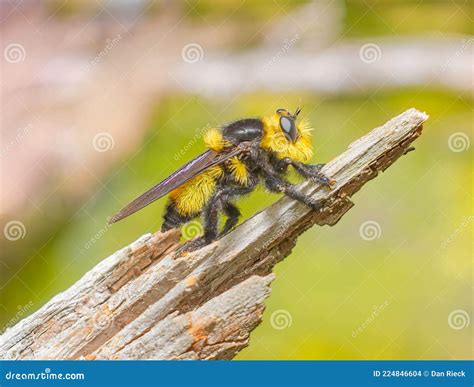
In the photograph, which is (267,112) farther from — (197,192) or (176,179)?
(176,179)

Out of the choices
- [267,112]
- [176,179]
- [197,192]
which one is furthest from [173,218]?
[267,112]

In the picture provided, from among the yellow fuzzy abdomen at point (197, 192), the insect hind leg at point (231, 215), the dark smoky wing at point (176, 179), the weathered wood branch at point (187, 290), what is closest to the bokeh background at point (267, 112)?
the insect hind leg at point (231, 215)

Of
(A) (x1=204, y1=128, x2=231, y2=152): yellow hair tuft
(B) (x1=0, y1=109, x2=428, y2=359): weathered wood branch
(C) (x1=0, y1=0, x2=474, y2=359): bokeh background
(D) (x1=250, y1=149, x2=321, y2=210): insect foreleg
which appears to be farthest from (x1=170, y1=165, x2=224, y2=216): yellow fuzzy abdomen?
(C) (x1=0, y1=0, x2=474, y2=359): bokeh background

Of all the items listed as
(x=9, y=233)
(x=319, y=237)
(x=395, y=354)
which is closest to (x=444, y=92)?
(x=319, y=237)

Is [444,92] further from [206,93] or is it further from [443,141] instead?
[206,93]

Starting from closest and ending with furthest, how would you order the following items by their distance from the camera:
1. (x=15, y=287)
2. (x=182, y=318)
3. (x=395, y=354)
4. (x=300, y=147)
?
(x=182, y=318)
(x=300, y=147)
(x=395, y=354)
(x=15, y=287)

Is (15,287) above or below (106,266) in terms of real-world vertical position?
below

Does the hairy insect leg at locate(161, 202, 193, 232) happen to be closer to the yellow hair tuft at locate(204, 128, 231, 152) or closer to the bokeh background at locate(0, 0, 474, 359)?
the yellow hair tuft at locate(204, 128, 231, 152)
